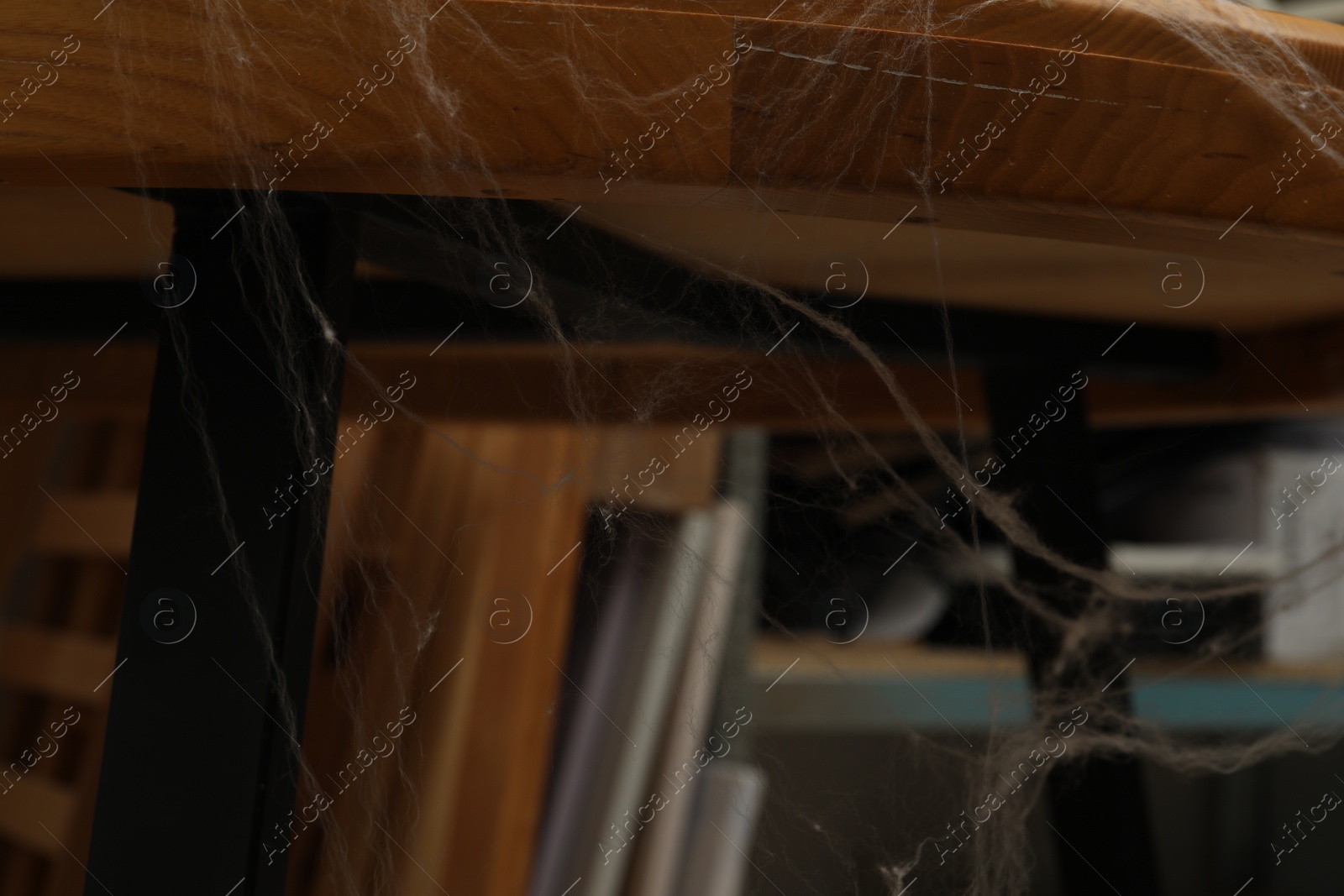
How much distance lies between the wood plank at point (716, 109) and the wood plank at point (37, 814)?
684mm

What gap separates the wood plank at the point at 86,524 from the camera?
2.59 ft

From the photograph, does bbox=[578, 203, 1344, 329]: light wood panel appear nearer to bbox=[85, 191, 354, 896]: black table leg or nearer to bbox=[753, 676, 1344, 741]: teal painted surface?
bbox=[85, 191, 354, 896]: black table leg

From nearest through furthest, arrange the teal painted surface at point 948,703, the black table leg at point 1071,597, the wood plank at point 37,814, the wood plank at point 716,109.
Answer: the wood plank at point 716,109
the black table leg at point 1071,597
the wood plank at point 37,814
the teal painted surface at point 948,703

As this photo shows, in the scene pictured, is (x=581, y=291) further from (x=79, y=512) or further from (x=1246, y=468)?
(x=1246, y=468)

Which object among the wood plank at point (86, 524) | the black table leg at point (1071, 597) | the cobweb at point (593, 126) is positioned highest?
the wood plank at point (86, 524)

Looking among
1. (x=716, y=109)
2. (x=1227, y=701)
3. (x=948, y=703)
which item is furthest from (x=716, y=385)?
(x=1227, y=701)

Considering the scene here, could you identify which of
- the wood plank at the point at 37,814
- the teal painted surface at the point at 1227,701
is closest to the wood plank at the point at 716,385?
the wood plank at the point at 37,814

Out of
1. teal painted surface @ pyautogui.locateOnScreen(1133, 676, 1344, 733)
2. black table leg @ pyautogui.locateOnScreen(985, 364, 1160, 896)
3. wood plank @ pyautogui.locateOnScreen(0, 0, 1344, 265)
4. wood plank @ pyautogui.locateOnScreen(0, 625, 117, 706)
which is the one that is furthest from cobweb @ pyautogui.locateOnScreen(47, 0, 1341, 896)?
teal painted surface @ pyautogui.locateOnScreen(1133, 676, 1344, 733)

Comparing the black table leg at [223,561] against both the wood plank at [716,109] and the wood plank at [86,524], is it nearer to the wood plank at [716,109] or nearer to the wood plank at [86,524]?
the wood plank at [716,109]

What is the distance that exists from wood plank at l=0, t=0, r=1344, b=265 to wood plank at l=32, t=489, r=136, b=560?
639 mm

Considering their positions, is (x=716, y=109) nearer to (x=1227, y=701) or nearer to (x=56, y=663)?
(x=56, y=663)

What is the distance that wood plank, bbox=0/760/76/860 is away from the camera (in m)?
0.74

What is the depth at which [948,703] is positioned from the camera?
3.46 ft

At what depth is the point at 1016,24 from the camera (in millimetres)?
233
